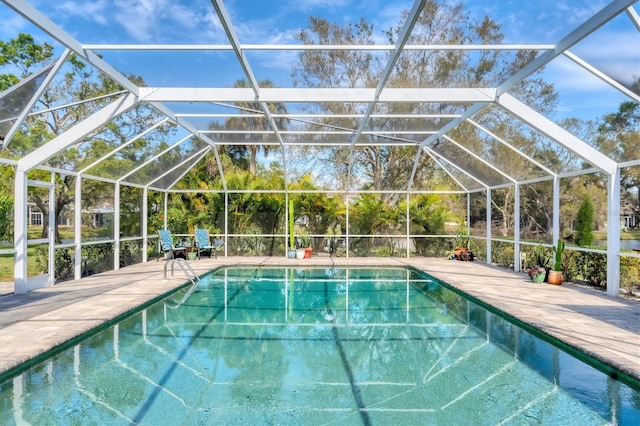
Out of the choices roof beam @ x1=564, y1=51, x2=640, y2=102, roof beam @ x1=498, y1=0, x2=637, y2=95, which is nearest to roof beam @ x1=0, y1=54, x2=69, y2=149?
roof beam @ x1=498, y1=0, x2=637, y2=95

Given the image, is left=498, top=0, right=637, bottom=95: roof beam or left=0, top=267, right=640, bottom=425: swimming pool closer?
left=0, top=267, right=640, bottom=425: swimming pool

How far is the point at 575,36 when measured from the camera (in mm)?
5562

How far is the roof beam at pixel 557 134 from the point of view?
26.2 feet

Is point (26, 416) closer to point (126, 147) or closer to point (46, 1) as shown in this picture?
point (46, 1)

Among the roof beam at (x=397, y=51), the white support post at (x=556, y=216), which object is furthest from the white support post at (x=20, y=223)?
the white support post at (x=556, y=216)

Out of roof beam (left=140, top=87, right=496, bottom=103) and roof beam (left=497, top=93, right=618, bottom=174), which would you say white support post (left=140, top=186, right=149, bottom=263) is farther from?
roof beam (left=497, top=93, right=618, bottom=174)

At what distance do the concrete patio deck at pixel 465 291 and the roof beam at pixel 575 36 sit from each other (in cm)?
351

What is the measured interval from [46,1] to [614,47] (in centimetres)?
699

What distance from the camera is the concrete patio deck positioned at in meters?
4.85

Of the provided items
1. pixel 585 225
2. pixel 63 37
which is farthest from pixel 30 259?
pixel 585 225

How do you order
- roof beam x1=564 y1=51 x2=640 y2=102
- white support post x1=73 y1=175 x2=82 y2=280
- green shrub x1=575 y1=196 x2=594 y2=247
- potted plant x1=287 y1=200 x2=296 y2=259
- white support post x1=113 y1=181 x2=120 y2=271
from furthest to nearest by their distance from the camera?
potted plant x1=287 y1=200 x2=296 y2=259, white support post x1=113 y1=181 x2=120 y2=271, white support post x1=73 y1=175 x2=82 y2=280, green shrub x1=575 y1=196 x2=594 y2=247, roof beam x1=564 y1=51 x2=640 y2=102

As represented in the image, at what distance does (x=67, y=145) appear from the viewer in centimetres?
812

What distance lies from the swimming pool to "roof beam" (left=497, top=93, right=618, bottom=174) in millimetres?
3331

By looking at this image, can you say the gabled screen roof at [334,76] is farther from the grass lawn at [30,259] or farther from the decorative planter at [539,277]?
the decorative planter at [539,277]
